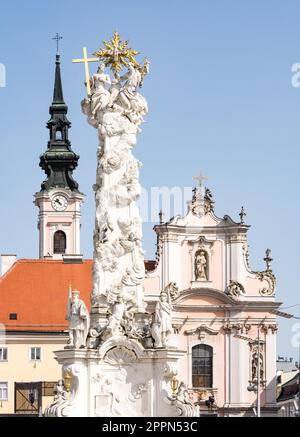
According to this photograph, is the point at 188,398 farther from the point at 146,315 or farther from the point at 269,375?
the point at 269,375

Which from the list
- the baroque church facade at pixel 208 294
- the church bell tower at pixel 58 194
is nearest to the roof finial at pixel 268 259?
the baroque church facade at pixel 208 294

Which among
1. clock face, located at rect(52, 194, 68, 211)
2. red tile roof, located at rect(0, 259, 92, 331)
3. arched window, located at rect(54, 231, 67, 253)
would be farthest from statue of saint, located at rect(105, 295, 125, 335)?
clock face, located at rect(52, 194, 68, 211)

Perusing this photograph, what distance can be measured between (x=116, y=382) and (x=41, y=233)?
38.9m

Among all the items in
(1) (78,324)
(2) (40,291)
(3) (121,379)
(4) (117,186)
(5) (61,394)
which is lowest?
(5) (61,394)

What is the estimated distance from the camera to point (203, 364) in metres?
62.7

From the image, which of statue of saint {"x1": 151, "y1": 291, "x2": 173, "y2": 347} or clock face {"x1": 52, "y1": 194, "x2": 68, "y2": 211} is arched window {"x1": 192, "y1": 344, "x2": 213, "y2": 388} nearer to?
clock face {"x1": 52, "y1": 194, "x2": 68, "y2": 211}

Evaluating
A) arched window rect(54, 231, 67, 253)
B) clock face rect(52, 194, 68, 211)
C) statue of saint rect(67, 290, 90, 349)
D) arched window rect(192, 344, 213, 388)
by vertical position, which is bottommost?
statue of saint rect(67, 290, 90, 349)

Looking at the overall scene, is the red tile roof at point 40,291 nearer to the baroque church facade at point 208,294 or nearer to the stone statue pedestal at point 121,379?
the baroque church facade at point 208,294

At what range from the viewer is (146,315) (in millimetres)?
38375

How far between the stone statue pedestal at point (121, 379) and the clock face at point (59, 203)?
3912 cm

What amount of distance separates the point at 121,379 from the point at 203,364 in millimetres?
25105

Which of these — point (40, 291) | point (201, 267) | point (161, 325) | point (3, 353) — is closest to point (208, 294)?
point (201, 267)

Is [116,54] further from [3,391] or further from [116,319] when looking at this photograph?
[3,391]

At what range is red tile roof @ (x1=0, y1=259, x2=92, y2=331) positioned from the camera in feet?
196
